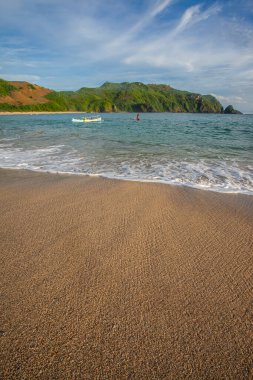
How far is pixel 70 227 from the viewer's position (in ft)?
10.1

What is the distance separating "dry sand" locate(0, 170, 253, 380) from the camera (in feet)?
4.55

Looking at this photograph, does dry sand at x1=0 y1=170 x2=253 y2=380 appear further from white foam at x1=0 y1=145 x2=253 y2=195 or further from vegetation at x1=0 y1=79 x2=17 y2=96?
vegetation at x1=0 y1=79 x2=17 y2=96

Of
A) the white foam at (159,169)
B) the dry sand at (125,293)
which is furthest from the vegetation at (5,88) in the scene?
the dry sand at (125,293)

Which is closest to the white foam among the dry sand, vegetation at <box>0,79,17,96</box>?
the dry sand

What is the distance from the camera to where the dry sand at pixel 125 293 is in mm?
1387

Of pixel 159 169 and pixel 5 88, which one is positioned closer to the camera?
pixel 159 169

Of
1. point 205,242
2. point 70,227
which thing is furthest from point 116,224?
point 205,242

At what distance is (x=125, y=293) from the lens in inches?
76.1

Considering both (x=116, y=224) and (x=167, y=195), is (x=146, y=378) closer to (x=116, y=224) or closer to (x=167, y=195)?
(x=116, y=224)

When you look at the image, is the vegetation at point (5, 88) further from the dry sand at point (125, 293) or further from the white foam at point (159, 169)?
the dry sand at point (125, 293)

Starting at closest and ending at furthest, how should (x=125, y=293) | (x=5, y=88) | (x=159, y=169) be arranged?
(x=125, y=293) < (x=159, y=169) < (x=5, y=88)

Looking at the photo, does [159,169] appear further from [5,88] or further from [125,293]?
[5,88]

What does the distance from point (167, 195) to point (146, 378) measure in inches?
138

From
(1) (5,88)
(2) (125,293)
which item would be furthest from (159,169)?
(1) (5,88)
